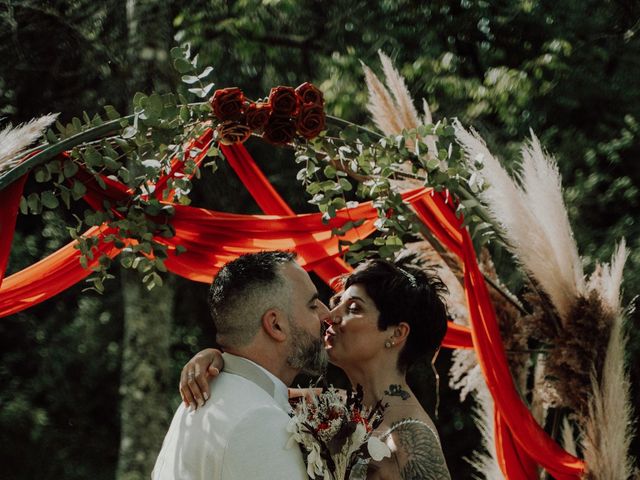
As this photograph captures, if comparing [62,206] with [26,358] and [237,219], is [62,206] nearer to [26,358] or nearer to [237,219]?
[26,358]

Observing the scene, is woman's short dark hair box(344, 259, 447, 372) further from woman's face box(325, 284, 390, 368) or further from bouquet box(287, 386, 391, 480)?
bouquet box(287, 386, 391, 480)

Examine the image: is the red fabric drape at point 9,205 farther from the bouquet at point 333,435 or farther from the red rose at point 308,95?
the bouquet at point 333,435

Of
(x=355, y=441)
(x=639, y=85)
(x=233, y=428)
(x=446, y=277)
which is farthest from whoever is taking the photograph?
(x=639, y=85)

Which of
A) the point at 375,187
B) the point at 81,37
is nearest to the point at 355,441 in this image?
the point at 375,187

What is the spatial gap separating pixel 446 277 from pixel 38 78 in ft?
22.4

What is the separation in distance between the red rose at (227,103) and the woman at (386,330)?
2.79 ft

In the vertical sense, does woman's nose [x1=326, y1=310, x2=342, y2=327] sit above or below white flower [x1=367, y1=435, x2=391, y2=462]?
above

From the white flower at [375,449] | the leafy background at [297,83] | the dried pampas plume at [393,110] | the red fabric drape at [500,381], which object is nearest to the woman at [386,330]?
the red fabric drape at [500,381]

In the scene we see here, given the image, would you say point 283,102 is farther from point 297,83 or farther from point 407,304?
point 297,83

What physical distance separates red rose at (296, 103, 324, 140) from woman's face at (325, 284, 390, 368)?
70 cm

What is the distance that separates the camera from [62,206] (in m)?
11.2

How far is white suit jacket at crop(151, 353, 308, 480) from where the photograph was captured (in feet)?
9.77

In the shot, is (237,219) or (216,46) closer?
(237,219)

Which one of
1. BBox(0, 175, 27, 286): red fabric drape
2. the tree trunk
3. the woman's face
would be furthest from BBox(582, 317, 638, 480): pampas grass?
the tree trunk
